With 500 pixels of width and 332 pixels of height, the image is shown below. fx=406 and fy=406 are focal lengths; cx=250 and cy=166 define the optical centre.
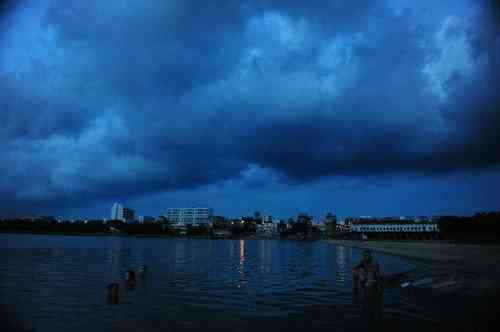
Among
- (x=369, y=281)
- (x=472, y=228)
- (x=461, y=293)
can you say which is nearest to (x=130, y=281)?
(x=369, y=281)

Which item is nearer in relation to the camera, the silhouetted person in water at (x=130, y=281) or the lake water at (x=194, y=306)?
the lake water at (x=194, y=306)

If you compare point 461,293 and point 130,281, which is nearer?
point 461,293

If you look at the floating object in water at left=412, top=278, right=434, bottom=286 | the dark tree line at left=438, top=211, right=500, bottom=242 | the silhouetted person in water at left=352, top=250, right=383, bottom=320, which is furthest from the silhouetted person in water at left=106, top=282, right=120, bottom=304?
the dark tree line at left=438, top=211, right=500, bottom=242

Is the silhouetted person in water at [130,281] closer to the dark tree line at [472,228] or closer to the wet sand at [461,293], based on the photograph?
the wet sand at [461,293]

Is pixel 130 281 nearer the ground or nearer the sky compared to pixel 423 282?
nearer the sky

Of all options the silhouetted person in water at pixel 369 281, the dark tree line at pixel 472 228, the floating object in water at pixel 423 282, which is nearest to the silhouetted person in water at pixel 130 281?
the silhouetted person in water at pixel 369 281

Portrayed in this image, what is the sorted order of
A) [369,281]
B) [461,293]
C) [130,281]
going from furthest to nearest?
[130,281]
[461,293]
[369,281]

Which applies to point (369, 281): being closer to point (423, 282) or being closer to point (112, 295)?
point (423, 282)

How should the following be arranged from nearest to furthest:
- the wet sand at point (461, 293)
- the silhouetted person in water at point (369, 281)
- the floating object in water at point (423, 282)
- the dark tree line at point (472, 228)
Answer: the wet sand at point (461, 293) < the silhouetted person in water at point (369, 281) < the floating object in water at point (423, 282) < the dark tree line at point (472, 228)

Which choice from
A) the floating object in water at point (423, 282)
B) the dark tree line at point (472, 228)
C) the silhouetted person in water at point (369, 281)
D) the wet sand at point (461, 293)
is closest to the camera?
the wet sand at point (461, 293)

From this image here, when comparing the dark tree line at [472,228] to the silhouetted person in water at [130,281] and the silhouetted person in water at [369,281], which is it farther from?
the silhouetted person in water at [130,281]

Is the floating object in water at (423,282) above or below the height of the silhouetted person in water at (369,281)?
below

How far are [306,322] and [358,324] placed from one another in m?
2.51

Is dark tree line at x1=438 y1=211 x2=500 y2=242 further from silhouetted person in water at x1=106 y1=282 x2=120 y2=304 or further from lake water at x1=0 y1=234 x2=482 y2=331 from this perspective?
silhouetted person in water at x1=106 y1=282 x2=120 y2=304
